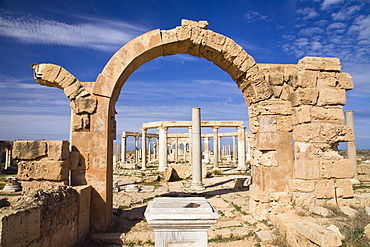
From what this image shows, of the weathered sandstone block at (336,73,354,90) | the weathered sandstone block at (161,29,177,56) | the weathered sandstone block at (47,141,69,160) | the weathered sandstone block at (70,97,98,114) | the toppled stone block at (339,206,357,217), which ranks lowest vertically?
the toppled stone block at (339,206,357,217)

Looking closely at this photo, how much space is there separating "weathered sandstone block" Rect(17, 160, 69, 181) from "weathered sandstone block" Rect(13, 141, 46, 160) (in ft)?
0.45

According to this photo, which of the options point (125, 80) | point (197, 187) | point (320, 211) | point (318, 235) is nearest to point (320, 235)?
point (318, 235)

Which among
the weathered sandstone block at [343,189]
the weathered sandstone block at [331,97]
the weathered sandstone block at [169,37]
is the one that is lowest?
the weathered sandstone block at [343,189]

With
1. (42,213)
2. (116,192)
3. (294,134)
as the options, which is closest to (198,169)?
(116,192)

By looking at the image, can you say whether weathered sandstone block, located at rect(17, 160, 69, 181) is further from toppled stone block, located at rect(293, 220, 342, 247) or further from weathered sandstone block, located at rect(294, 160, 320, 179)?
weathered sandstone block, located at rect(294, 160, 320, 179)

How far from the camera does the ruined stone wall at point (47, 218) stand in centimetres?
310

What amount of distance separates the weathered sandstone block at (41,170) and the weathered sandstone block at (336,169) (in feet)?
19.5

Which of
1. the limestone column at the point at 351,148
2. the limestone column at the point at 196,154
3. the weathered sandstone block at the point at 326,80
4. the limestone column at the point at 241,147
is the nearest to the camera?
the weathered sandstone block at the point at 326,80

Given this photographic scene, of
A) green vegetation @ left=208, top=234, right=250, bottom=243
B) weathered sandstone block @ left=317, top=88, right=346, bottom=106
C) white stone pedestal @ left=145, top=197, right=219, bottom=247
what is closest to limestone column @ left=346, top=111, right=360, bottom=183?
weathered sandstone block @ left=317, top=88, right=346, bottom=106

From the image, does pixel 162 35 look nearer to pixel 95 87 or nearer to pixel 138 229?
pixel 95 87

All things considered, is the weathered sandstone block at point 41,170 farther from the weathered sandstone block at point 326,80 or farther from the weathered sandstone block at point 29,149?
the weathered sandstone block at point 326,80

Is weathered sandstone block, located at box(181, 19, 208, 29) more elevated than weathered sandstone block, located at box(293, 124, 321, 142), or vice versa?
weathered sandstone block, located at box(181, 19, 208, 29)

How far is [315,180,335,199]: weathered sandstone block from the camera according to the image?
5.80 meters

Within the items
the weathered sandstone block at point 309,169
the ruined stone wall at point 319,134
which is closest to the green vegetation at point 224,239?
the ruined stone wall at point 319,134
